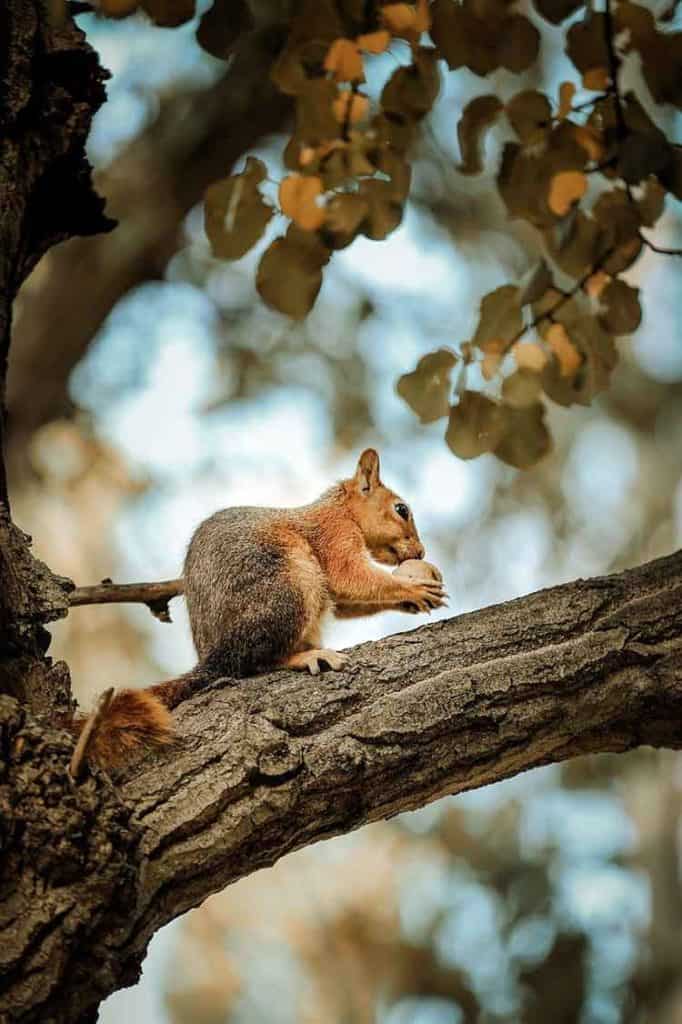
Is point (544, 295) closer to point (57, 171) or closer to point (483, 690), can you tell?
point (483, 690)

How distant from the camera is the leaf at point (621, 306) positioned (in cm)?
178

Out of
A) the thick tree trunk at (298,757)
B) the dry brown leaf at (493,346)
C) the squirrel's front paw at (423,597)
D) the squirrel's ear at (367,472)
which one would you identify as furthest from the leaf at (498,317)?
the squirrel's ear at (367,472)

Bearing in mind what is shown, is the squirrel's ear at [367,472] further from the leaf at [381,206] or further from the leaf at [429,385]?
the leaf at [381,206]

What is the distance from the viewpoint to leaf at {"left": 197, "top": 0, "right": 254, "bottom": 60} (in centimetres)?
165

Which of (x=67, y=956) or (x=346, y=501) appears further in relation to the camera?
(x=346, y=501)

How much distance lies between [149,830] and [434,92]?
1219mm

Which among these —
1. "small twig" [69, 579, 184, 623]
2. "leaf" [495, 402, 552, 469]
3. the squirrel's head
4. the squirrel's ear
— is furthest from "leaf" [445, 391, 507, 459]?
the squirrel's ear

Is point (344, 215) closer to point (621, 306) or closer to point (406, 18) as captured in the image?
point (406, 18)

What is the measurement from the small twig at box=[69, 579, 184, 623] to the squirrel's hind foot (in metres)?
0.36

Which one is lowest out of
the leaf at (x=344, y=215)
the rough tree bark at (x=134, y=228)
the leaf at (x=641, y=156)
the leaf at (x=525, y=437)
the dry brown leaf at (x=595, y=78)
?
the leaf at (x=525, y=437)

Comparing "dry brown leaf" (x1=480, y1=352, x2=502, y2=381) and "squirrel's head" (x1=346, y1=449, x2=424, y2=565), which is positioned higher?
"squirrel's head" (x1=346, y1=449, x2=424, y2=565)

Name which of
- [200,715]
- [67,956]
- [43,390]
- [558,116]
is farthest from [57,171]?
[43,390]

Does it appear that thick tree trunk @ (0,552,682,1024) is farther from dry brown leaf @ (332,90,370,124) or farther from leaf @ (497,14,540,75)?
leaf @ (497,14,540,75)

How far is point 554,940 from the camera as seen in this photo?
7844mm
